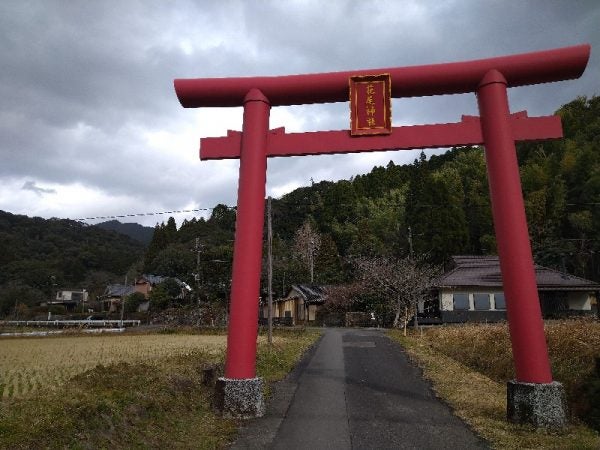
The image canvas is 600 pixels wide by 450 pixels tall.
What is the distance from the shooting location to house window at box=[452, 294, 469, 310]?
2870cm

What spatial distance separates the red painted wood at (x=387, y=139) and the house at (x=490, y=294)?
21.7 metres

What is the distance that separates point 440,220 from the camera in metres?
37.8

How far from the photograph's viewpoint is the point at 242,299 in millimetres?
7309

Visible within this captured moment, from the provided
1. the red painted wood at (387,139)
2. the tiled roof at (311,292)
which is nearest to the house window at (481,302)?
the tiled roof at (311,292)

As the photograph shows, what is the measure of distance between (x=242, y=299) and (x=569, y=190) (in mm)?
41777

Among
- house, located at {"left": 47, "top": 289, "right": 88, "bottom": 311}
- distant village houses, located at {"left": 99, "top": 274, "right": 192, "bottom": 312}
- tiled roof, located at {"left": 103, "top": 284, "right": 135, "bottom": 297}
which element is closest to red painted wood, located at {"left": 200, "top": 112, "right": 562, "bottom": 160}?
distant village houses, located at {"left": 99, "top": 274, "right": 192, "bottom": 312}

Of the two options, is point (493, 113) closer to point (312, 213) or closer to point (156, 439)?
point (156, 439)

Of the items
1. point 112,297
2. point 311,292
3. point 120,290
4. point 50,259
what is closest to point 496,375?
point 311,292

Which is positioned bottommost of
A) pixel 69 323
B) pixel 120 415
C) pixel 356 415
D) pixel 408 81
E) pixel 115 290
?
pixel 356 415

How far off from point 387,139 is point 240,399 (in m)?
5.15

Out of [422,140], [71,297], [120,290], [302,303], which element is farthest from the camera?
[71,297]

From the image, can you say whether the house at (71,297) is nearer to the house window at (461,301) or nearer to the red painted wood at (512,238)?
the house window at (461,301)

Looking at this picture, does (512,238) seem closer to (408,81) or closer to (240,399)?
(408,81)

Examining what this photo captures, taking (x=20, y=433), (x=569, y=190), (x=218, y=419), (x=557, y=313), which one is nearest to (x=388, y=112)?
(x=218, y=419)
